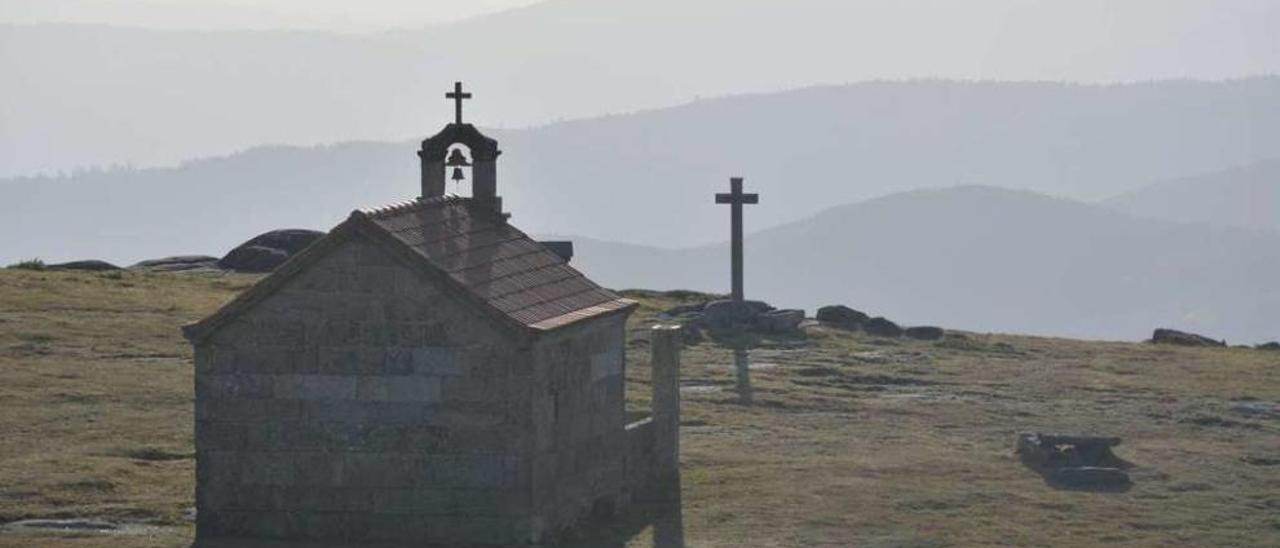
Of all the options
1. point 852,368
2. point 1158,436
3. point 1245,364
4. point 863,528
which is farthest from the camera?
point 1245,364

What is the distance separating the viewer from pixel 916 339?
158 ft

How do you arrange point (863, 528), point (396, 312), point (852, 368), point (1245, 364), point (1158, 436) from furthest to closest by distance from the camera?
point (1245, 364) < point (852, 368) < point (1158, 436) < point (863, 528) < point (396, 312)

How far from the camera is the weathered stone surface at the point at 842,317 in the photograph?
4912 centimetres

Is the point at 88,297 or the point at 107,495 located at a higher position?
the point at 88,297

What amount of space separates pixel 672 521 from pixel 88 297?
73.4 feet

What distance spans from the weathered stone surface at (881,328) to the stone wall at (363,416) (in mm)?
23240

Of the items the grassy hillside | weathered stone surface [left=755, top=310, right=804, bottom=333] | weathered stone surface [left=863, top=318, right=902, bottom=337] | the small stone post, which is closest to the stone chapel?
the grassy hillside

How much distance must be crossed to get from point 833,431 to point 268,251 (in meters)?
23.5

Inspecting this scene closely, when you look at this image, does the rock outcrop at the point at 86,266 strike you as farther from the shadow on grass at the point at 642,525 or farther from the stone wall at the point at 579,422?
the stone wall at the point at 579,422

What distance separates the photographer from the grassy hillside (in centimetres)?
2753

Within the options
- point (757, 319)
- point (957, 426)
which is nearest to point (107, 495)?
point (957, 426)

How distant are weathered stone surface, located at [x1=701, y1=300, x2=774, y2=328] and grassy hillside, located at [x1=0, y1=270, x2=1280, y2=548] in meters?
1.22

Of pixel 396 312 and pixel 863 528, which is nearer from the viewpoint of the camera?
pixel 396 312

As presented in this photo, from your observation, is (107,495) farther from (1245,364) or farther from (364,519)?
(1245,364)
